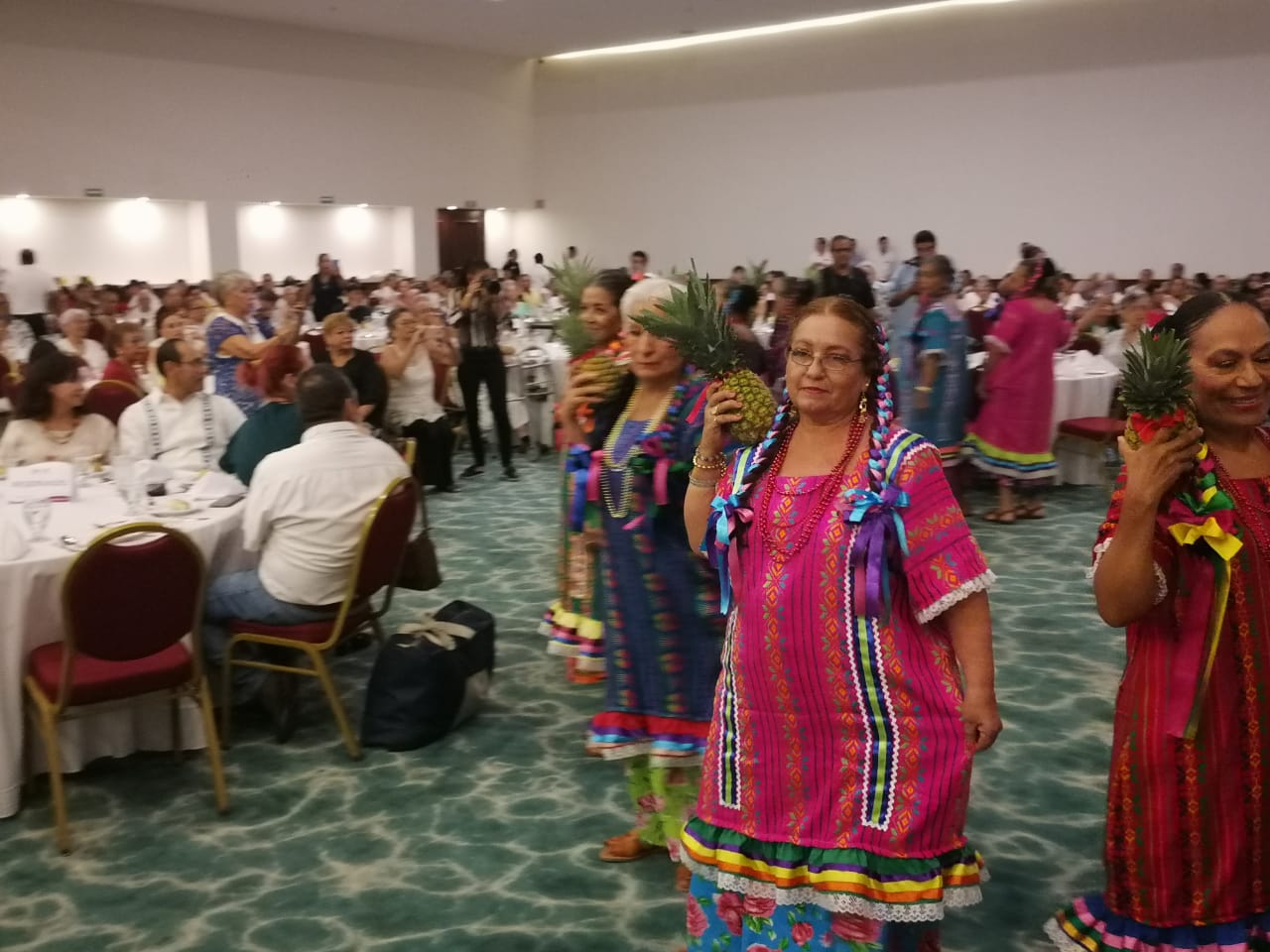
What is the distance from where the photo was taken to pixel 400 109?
1919 cm

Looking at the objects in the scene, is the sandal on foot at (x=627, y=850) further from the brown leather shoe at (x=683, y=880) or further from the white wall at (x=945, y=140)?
Result: the white wall at (x=945, y=140)

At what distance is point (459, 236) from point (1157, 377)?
2078 centimetres

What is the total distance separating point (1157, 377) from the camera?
1.92 metres

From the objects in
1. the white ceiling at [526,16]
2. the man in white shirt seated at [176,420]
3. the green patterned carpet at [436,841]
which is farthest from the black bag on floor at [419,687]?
the white ceiling at [526,16]

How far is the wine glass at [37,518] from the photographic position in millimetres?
3861

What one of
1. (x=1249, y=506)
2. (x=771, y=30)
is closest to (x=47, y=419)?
(x=1249, y=506)

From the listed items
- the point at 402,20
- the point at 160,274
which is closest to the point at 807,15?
the point at 402,20

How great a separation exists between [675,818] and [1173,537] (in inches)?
64.0

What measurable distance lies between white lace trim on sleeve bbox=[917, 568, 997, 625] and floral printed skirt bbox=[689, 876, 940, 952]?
564 mm

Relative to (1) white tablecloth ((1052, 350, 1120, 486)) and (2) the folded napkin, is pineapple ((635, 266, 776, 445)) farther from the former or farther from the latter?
(1) white tablecloth ((1052, 350, 1120, 486))

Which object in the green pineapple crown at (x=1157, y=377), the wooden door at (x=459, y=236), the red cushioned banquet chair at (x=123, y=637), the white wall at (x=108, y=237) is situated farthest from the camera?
the wooden door at (x=459, y=236)

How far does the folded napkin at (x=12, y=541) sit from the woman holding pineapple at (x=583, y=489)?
1.70 meters

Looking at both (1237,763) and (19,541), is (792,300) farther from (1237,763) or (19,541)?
(1237,763)

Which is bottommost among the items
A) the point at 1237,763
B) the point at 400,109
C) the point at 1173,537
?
the point at 1237,763
